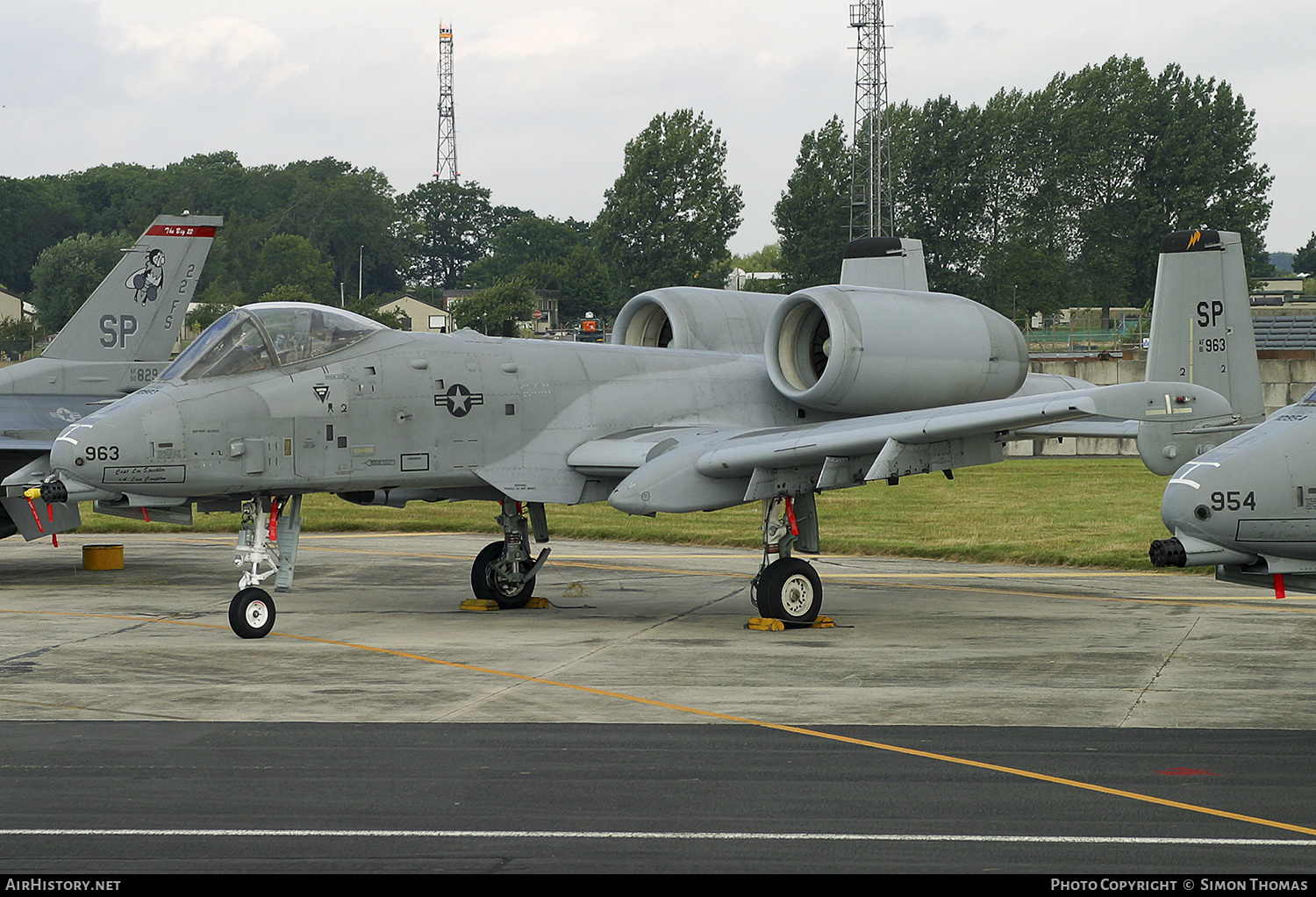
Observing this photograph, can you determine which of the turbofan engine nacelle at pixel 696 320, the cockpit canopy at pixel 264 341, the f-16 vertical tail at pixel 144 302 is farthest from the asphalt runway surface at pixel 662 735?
the f-16 vertical tail at pixel 144 302

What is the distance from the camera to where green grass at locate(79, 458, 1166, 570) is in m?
22.1

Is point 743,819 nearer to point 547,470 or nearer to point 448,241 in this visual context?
point 547,470

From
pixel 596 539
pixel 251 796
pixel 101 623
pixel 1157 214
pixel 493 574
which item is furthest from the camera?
pixel 1157 214

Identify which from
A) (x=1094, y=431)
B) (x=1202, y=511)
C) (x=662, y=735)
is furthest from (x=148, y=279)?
(x=1202, y=511)

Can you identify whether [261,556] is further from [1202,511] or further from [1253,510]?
[1253,510]

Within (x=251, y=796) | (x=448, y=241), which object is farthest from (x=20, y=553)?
(x=448, y=241)

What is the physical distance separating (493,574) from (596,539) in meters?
8.35

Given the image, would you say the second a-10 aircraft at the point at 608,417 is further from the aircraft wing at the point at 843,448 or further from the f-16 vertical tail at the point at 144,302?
the f-16 vertical tail at the point at 144,302

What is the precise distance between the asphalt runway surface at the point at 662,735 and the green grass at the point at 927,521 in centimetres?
444

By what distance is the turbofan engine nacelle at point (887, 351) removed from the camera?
1530 centimetres

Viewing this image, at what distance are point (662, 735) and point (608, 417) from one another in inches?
258

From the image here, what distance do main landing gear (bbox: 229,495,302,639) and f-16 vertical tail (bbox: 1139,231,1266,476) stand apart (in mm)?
8596

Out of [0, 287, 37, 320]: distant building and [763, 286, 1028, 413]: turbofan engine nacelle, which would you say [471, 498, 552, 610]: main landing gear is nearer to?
[763, 286, 1028, 413]: turbofan engine nacelle

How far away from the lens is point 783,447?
13797 millimetres
